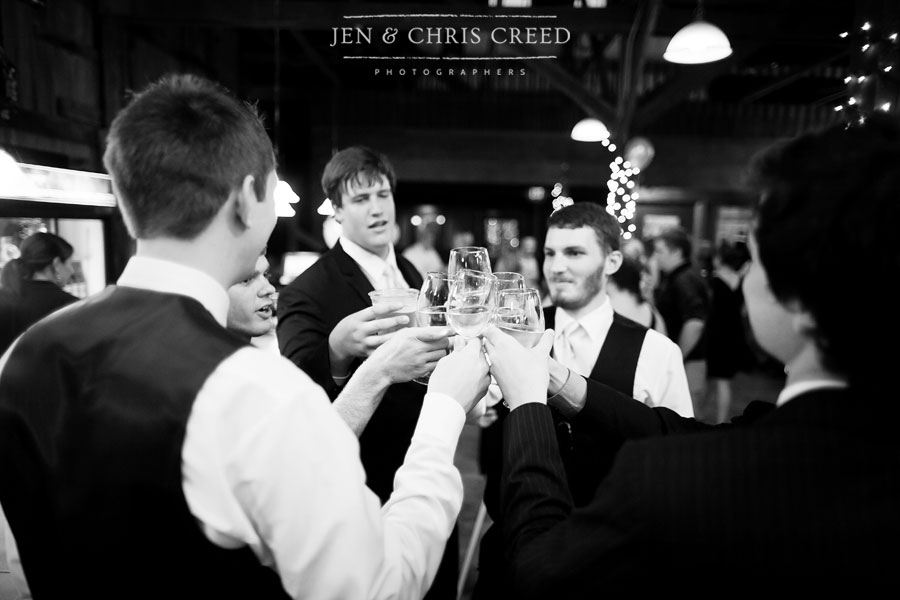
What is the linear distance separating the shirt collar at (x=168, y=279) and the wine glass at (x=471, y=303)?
20.7 inches

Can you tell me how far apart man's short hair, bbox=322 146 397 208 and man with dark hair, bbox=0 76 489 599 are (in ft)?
4.28

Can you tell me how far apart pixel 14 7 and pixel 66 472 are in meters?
3.64

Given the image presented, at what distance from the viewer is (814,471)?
25.6 inches

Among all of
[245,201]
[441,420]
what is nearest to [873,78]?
[441,420]

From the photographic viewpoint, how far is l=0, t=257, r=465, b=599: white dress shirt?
739mm

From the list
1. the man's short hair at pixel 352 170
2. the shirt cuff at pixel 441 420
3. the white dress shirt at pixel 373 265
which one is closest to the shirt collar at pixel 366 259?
the white dress shirt at pixel 373 265

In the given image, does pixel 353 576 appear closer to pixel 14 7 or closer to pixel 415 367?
pixel 415 367

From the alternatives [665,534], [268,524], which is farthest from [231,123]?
[665,534]

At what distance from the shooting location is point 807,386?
72 centimetres

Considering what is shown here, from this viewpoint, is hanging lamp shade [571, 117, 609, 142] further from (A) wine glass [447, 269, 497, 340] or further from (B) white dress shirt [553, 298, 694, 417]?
(A) wine glass [447, 269, 497, 340]

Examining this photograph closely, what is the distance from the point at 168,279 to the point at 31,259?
8.27 ft

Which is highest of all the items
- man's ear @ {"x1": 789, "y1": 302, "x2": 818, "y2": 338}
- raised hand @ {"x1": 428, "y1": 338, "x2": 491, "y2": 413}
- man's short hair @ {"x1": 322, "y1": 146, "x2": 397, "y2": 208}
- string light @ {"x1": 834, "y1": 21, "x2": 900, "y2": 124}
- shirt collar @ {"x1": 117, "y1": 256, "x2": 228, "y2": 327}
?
string light @ {"x1": 834, "y1": 21, "x2": 900, "y2": 124}

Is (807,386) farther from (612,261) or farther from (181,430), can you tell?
(612,261)

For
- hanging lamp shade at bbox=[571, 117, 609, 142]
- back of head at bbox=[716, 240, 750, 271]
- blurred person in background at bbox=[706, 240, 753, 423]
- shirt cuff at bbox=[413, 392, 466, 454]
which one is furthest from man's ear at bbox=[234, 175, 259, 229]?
hanging lamp shade at bbox=[571, 117, 609, 142]
